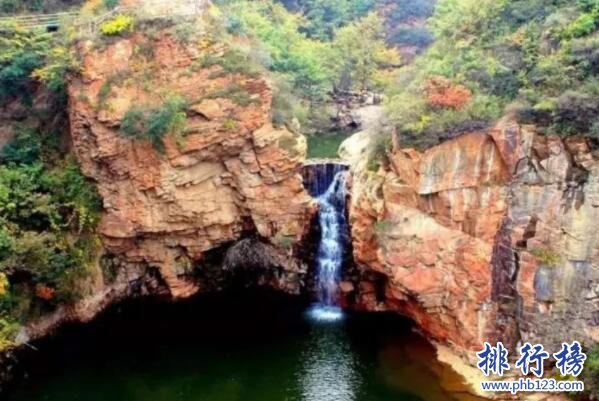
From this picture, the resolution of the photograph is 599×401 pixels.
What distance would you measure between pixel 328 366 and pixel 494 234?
6.53 m

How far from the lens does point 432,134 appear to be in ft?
63.7

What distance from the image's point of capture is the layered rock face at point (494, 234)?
59.0ft

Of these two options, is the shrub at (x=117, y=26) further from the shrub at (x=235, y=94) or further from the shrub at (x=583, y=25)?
the shrub at (x=583, y=25)

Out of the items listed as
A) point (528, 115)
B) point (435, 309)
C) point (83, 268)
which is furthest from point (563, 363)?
point (83, 268)

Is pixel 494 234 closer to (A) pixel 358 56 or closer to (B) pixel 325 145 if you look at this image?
(B) pixel 325 145

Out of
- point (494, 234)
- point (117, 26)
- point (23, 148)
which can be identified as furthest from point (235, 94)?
point (494, 234)

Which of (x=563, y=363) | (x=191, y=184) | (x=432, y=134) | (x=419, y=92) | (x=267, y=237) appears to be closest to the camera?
(x=563, y=363)

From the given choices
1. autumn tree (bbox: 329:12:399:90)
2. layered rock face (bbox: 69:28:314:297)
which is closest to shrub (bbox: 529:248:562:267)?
layered rock face (bbox: 69:28:314:297)

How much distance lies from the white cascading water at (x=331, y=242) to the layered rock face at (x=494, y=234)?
11.4 ft

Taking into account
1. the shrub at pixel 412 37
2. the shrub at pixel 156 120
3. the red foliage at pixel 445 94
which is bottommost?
the shrub at pixel 156 120

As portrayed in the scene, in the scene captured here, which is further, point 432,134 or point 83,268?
point 83,268

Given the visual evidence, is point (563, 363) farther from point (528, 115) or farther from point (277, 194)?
point (277, 194)

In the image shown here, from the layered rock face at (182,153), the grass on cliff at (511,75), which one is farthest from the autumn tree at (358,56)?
the layered rock face at (182,153)

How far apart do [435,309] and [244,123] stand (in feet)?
28.5
